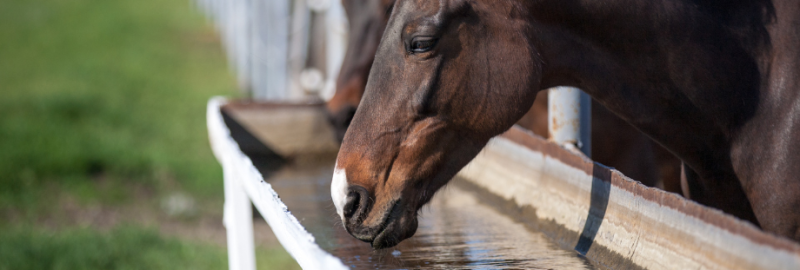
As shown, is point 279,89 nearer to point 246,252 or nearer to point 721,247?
point 246,252

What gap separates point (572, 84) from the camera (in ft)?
5.98

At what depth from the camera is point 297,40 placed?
24.2 ft

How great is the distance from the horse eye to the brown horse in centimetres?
50

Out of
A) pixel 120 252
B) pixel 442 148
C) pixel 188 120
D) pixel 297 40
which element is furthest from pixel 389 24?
pixel 188 120

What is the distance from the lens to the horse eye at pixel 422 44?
1674 mm

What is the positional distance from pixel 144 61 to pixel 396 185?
12.1m

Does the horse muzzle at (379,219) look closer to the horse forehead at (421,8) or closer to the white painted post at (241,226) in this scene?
the horse forehead at (421,8)

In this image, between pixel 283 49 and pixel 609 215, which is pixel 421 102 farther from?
pixel 283 49

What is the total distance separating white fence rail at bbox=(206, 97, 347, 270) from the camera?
1.28 metres

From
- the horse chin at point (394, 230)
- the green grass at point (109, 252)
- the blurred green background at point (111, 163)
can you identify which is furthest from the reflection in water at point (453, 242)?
the blurred green background at point (111, 163)

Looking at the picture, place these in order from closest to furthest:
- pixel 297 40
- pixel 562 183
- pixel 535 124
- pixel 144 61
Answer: pixel 562 183
pixel 535 124
pixel 297 40
pixel 144 61

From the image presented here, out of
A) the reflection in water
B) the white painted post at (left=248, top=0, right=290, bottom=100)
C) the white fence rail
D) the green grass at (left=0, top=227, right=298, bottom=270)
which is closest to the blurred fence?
the white painted post at (left=248, top=0, right=290, bottom=100)

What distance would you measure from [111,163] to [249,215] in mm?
4384

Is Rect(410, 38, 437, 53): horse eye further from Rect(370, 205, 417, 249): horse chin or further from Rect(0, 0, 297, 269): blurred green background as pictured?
Rect(0, 0, 297, 269): blurred green background
